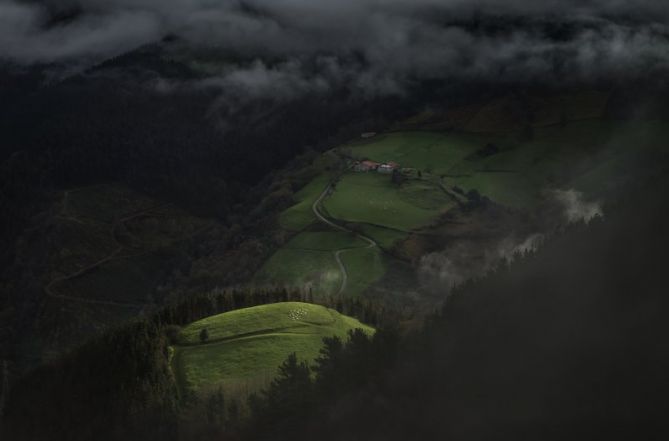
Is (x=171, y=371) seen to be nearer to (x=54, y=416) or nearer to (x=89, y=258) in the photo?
(x=54, y=416)

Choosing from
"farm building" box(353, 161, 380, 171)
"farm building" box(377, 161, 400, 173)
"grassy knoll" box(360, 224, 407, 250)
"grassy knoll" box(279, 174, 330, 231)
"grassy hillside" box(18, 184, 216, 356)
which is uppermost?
"grassy knoll" box(360, 224, 407, 250)

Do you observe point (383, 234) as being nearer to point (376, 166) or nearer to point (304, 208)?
point (304, 208)

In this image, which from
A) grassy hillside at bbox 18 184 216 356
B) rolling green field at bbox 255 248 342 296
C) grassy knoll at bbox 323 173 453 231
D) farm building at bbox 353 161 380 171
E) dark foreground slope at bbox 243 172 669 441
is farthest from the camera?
farm building at bbox 353 161 380 171

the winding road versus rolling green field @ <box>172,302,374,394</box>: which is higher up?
rolling green field @ <box>172,302,374,394</box>

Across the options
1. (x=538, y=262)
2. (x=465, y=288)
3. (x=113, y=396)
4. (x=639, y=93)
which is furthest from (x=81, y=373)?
(x=639, y=93)

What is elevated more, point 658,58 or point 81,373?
point 658,58

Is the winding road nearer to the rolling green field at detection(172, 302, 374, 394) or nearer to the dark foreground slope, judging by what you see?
the rolling green field at detection(172, 302, 374, 394)

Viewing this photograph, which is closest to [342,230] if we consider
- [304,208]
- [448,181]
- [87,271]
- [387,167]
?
[304,208]

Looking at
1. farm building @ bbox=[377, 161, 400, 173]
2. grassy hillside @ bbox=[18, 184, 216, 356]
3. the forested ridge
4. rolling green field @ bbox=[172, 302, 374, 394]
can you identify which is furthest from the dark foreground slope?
farm building @ bbox=[377, 161, 400, 173]
